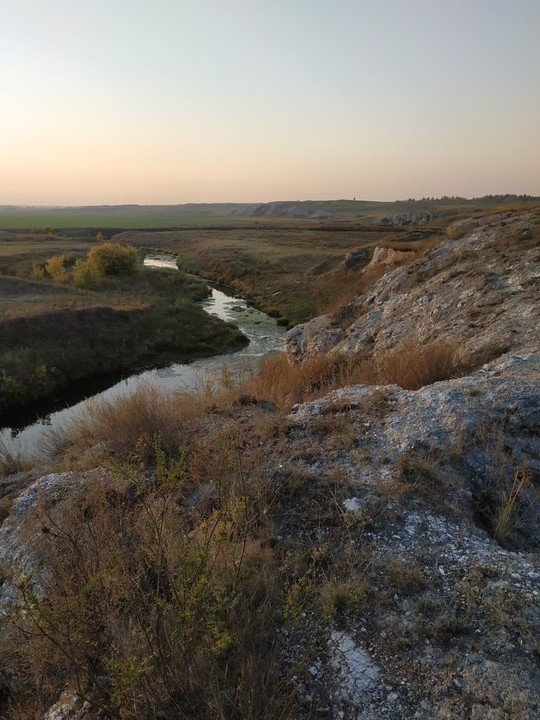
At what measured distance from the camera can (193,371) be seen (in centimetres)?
2033

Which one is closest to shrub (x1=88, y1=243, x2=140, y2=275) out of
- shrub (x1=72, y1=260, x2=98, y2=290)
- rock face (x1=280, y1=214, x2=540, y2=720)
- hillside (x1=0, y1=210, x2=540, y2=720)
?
shrub (x1=72, y1=260, x2=98, y2=290)

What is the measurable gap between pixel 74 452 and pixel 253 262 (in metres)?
42.0

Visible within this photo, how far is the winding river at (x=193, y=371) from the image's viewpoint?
14133 millimetres

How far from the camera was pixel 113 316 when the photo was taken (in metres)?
25.1

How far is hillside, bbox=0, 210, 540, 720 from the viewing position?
9.79ft

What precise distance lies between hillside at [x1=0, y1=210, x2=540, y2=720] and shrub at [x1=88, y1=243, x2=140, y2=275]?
101 feet

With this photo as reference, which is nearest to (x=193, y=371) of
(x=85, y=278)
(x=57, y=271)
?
(x=85, y=278)

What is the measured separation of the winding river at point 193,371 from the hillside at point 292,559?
419cm

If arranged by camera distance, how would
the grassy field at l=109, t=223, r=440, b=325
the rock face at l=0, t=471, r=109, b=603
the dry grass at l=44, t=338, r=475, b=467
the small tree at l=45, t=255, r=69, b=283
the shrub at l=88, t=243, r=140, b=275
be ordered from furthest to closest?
the shrub at l=88, t=243, r=140, b=275, the small tree at l=45, t=255, r=69, b=283, the grassy field at l=109, t=223, r=440, b=325, the dry grass at l=44, t=338, r=475, b=467, the rock face at l=0, t=471, r=109, b=603

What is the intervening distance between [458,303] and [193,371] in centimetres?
1185

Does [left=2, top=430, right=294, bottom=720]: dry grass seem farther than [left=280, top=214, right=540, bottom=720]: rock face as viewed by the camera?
No

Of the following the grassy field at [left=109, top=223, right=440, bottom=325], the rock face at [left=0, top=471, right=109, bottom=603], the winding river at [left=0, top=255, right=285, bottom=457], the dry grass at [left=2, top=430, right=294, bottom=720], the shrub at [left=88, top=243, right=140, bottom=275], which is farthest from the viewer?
the shrub at [left=88, top=243, right=140, bottom=275]

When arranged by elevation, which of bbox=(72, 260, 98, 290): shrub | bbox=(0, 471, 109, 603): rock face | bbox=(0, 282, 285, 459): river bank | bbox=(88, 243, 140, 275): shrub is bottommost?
bbox=(0, 282, 285, 459): river bank

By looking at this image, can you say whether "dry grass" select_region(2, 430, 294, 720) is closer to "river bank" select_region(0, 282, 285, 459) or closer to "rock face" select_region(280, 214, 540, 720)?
"rock face" select_region(280, 214, 540, 720)
